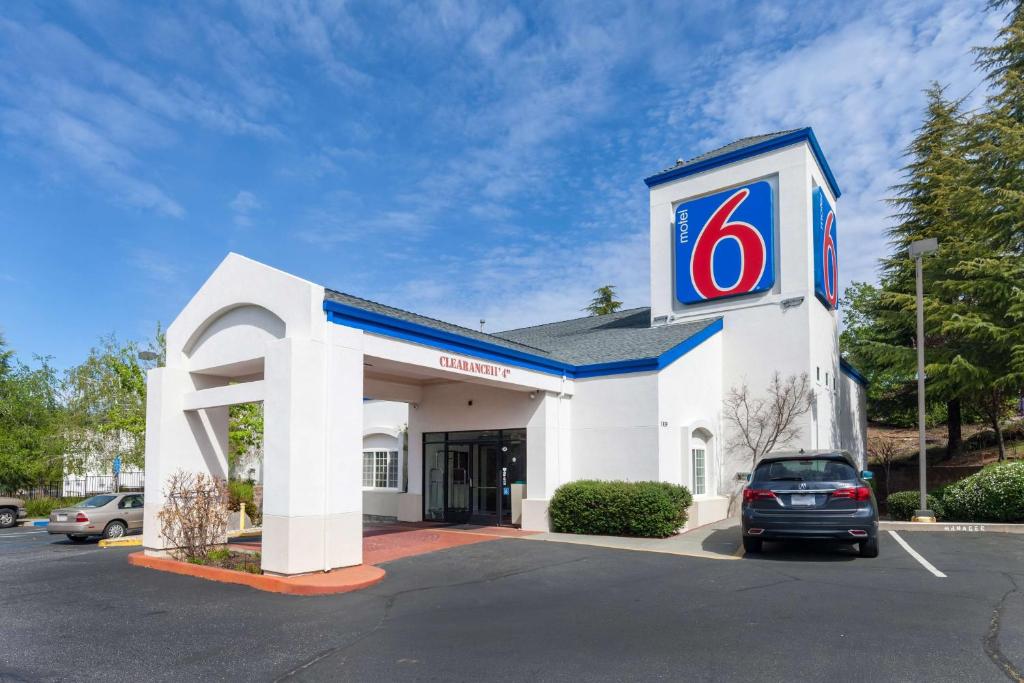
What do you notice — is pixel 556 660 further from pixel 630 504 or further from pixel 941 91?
pixel 941 91

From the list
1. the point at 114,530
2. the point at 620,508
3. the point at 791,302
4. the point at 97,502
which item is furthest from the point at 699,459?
the point at 97,502

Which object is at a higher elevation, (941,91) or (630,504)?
(941,91)

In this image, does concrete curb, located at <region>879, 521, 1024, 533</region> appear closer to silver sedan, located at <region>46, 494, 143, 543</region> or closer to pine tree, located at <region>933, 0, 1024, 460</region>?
pine tree, located at <region>933, 0, 1024, 460</region>

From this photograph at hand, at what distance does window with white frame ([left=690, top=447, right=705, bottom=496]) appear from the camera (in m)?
18.3

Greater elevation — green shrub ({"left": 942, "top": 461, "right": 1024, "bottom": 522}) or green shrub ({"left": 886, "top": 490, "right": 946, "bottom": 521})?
green shrub ({"left": 942, "top": 461, "right": 1024, "bottom": 522})

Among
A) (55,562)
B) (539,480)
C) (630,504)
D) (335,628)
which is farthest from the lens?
(539,480)

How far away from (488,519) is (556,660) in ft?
40.5

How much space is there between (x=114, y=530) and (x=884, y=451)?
2530 cm

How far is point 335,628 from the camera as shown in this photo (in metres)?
7.79

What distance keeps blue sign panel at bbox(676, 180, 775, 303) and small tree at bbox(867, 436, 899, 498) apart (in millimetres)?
10276

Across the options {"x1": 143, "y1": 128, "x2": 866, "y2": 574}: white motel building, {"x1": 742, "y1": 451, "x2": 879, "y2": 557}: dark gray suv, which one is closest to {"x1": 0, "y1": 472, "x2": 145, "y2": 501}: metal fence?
{"x1": 143, "y1": 128, "x2": 866, "y2": 574}: white motel building

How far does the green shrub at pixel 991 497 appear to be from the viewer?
15.1 meters

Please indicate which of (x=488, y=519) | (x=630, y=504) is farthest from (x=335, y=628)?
(x=488, y=519)

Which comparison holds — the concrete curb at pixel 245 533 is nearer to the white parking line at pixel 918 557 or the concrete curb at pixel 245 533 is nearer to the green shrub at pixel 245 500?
the green shrub at pixel 245 500
